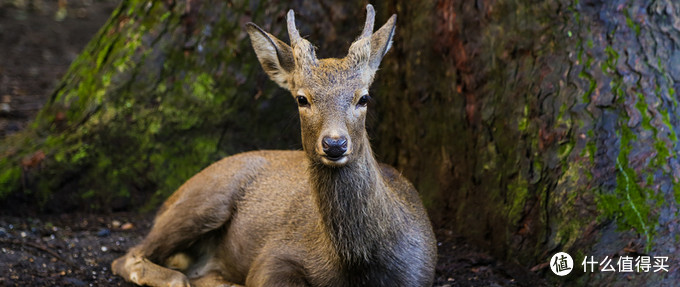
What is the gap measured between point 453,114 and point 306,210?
71.9 inches

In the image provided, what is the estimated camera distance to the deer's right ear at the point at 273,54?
5203mm

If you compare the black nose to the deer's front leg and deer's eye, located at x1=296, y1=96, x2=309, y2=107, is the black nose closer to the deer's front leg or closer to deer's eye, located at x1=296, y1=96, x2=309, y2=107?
deer's eye, located at x1=296, y1=96, x2=309, y2=107

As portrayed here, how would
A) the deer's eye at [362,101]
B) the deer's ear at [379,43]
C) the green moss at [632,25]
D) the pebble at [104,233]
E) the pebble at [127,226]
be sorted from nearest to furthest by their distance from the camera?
the deer's eye at [362,101], the deer's ear at [379,43], the green moss at [632,25], the pebble at [104,233], the pebble at [127,226]

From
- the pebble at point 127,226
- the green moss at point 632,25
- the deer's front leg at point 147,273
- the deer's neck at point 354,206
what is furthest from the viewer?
the pebble at point 127,226

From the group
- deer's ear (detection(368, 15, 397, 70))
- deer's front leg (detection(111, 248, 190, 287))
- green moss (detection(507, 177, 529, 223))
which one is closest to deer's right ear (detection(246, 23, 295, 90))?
deer's ear (detection(368, 15, 397, 70))

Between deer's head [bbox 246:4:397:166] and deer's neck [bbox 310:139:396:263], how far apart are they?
16cm

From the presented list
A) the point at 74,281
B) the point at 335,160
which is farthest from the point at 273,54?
the point at 74,281

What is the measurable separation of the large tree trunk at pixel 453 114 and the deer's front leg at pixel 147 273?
1.57 metres

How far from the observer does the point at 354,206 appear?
4996 millimetres

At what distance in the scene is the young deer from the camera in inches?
191

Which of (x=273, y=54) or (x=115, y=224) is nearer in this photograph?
(x=273, y=54)

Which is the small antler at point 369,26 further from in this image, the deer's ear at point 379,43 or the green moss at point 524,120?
the green moss at point 524,120

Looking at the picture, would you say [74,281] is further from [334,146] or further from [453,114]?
[453,114]

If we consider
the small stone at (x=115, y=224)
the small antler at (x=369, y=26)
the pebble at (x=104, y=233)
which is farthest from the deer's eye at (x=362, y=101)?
the small stone at (x=115, y=224)
